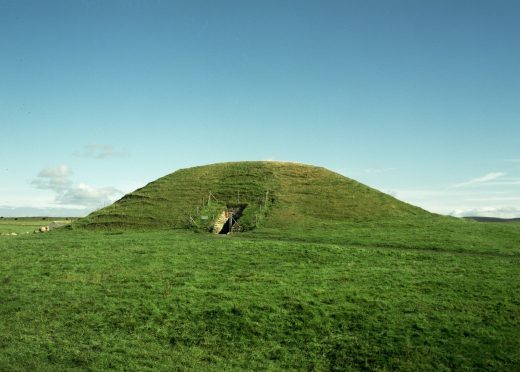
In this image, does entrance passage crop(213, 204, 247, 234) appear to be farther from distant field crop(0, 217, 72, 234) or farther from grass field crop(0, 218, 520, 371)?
distant field crop(0, 217, 72, 234)

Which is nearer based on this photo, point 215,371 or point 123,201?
point 215,371

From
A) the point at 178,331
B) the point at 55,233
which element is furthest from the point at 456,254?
the point at 55,233

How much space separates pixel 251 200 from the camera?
192ft

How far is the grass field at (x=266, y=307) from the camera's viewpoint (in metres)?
19.2

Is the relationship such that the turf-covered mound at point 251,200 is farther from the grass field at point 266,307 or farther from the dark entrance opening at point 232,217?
the grass field at point 266,307

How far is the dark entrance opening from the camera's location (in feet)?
170

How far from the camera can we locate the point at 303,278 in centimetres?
2841

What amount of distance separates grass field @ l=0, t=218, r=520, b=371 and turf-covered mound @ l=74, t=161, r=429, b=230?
1552 centimetres

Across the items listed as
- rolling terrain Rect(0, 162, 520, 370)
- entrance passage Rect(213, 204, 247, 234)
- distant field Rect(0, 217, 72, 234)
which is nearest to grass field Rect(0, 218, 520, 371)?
rolling terrain Rect(0, 162, 520, 370)

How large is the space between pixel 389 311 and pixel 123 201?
165 feet

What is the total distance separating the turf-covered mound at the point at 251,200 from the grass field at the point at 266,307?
15.5 m

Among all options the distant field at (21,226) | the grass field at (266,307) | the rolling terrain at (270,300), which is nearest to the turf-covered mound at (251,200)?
the rolling terrain at (270,300)

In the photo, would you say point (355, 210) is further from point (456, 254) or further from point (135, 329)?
point (135, 329)

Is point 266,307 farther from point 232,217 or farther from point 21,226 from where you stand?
point 21,226
